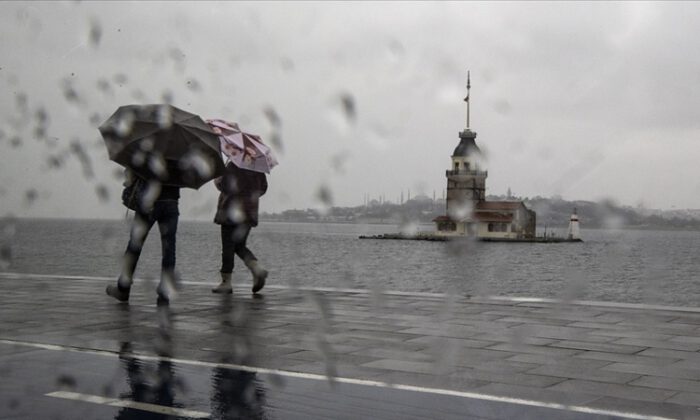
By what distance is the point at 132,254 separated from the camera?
36.0 feet

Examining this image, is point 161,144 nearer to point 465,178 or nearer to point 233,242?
point 233,242

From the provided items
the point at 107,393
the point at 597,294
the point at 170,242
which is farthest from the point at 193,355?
the point at 597,294

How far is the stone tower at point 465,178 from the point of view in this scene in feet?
437

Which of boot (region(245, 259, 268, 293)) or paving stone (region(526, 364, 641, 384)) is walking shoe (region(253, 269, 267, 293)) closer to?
boot (region(245, 259, 268, 293))

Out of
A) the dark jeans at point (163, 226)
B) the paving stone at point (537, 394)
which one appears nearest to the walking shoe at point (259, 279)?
the dark jeans at point (163, 226)

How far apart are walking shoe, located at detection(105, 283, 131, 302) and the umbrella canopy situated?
244 cm

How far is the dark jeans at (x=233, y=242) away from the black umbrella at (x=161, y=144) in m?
1.80

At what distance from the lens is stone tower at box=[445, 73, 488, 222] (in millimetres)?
133250

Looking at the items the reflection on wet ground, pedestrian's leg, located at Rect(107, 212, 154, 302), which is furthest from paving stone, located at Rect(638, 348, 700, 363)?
pedestrian's leg, located at Rect(107, 212, 154, 302)

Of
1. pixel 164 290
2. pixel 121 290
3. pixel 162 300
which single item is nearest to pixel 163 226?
pixel 164 290

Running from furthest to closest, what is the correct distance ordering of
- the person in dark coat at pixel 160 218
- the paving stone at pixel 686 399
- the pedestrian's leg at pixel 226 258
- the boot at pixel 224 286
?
the boot at pixel 224 286 < the pedestrian's leg at pixel 226 258 < the person in dark coat at pixel 160 218 < the paving stone at pixel 686 399

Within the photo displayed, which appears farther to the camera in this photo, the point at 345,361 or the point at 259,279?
the point at 259,279

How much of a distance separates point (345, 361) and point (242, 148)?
594 cm

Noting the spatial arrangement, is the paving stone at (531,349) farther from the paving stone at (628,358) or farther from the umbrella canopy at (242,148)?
the umbrella canopy at (242,148)
